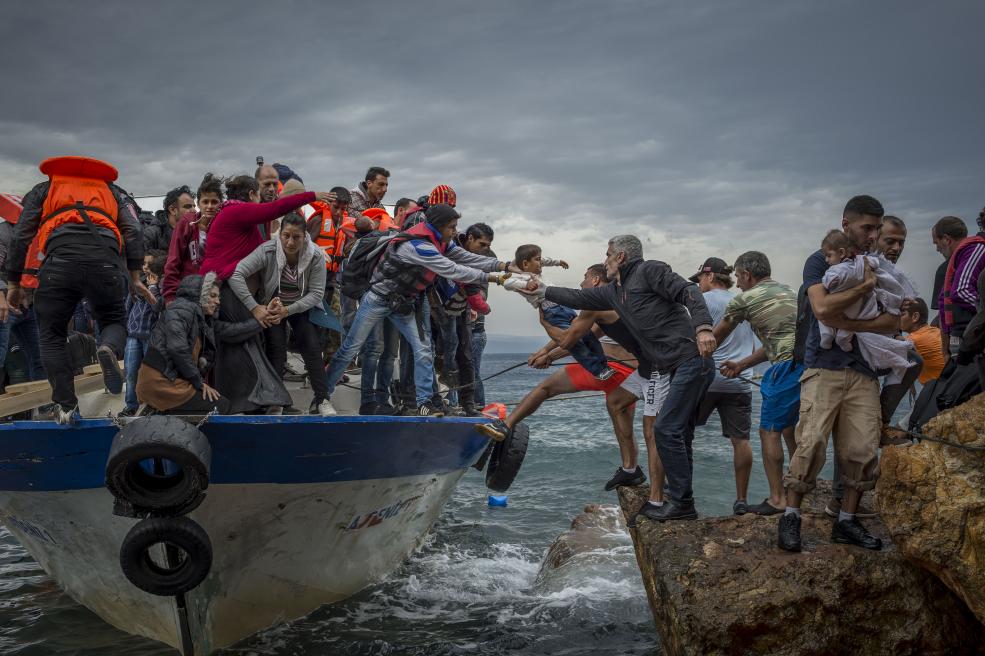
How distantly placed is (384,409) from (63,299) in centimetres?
295

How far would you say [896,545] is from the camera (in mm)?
4531

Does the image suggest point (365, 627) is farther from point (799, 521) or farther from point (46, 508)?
point (799, 521)

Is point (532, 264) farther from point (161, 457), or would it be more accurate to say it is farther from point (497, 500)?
point (497, 500)

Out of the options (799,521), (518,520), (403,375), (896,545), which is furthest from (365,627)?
(518,520)

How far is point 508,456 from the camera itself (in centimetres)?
754

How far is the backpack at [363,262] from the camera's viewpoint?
6801 millimetres

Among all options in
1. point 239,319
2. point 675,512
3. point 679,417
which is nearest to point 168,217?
point 239,319

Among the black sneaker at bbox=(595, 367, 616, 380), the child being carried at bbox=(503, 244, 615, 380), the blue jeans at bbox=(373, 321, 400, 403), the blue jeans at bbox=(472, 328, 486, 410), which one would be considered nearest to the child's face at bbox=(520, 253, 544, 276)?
the child being carried at bbox=(503, 244, 615, 380)

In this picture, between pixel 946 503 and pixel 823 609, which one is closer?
pixel 946 503

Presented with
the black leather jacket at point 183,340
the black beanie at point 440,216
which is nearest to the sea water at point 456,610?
the black leather jacket at point 183,340

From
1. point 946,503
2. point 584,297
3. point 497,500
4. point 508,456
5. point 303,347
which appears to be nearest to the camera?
point 946,503

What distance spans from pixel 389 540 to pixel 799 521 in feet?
12.7

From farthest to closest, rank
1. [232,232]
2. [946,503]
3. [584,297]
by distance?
[584,297], [232,232], [946,503]

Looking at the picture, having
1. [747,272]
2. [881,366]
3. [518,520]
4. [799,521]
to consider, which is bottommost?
[518,520]
